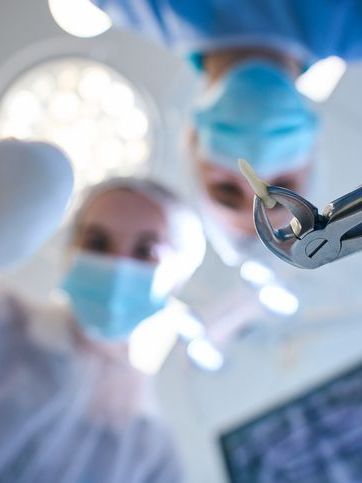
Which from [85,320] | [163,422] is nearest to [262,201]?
[85,320]

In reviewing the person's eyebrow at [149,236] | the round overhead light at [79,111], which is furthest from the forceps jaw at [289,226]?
the round overhead light at [79,111]

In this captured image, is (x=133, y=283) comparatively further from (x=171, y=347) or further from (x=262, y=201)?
(x=262, y=201)

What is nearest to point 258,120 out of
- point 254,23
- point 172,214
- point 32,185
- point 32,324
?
point 254,23

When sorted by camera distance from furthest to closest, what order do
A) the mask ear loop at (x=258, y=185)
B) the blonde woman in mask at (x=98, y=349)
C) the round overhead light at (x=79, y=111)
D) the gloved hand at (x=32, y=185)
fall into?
the round overhead light at (x=79, y=111)
the blonde woman in mask at (x=98, y=349)
the gloved hand at (x=32, y=185)
the mask ear loop at (x=258, y=185)

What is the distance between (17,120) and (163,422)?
0.69 metres

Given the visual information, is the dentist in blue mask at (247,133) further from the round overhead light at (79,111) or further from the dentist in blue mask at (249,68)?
the round overhead light at (79,111)

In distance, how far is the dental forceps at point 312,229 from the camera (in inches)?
20.6

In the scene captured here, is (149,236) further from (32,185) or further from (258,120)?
(32,185)

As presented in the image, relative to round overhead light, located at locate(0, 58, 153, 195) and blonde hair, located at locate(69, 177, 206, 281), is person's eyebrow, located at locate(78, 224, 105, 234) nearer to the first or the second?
blonde hair, located at locate(69, 177, 206, 281)

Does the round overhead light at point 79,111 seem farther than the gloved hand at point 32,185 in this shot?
Yes

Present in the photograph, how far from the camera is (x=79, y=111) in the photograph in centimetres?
146

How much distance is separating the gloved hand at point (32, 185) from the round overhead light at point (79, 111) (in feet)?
1.97

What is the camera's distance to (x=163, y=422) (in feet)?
4.78

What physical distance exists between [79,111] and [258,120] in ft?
1.54
